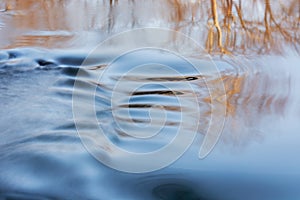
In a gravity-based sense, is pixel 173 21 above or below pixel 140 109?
above

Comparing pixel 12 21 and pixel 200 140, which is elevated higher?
pixel 12 21

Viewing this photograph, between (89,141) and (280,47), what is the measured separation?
33.8 inches

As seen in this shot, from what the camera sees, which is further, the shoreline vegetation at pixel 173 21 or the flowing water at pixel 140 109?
the shoreline vegetation at pixel 173 21

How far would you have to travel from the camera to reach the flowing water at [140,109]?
2.38 ft

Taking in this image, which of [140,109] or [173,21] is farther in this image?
[173,21]

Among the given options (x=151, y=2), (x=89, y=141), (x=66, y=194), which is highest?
(x=151, y=2)

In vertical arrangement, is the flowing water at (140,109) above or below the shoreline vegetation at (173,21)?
below

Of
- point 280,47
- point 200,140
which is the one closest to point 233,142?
point 200,140

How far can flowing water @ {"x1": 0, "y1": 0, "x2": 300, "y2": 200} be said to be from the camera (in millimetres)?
727

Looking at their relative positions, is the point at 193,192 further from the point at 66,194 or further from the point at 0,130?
the point at 0,130

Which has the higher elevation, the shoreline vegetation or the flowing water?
the shoreline vegetation

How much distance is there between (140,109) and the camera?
101 centimetres

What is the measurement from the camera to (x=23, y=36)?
1515mm

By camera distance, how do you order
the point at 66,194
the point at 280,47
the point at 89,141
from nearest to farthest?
1. the point at 66,194
2. the point at 89,141
3. the point at 280,47
